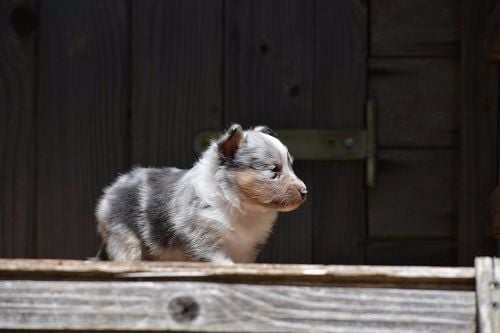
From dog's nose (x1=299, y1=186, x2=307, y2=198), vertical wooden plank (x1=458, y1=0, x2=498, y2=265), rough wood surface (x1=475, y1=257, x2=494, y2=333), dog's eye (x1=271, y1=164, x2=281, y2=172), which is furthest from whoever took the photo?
vertical wooden plank (x1=458, y1=0, x2=498, y2=265)

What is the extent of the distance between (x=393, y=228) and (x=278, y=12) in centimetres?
101

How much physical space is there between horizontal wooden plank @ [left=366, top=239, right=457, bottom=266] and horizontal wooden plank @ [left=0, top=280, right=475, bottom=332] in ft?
6.02

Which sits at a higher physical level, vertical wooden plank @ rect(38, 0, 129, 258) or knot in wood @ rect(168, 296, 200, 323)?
vertical wooden plank @ rect(38, 0, 129, 258)

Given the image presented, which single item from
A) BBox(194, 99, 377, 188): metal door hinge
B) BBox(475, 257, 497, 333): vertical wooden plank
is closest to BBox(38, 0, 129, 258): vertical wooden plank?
BBox(194, 99, 377, 188): metal door hinge

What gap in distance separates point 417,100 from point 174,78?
1008 millimetres

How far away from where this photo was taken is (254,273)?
212 cm

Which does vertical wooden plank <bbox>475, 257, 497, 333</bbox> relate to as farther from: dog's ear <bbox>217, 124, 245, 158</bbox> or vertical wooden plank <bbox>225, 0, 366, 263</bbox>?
vertical wooden plank <bbox>225, 0, 366, 263</bbox>

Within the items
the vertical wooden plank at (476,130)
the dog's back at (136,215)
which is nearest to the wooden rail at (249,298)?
the dog's back at (136,215)

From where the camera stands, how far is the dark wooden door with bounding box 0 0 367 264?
3967 mm

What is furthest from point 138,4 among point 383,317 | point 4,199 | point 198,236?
point 383,317

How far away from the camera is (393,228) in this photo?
13.0ft

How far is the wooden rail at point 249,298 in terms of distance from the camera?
211cm

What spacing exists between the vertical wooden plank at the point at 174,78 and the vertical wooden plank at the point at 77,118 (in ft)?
0.21

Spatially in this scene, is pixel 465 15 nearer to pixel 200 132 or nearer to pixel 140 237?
pixel 200 132
